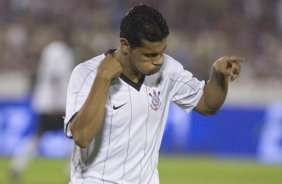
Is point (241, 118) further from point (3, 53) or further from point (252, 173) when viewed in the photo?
point (3, 53)

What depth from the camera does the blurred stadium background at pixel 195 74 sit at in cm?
1466

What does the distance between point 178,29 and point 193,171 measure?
6.04 meters

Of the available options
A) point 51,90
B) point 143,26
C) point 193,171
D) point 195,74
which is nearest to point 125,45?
point 143,26

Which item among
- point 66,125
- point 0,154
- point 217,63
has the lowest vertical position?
point 0,154

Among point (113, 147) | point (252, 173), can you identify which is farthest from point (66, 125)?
point (252, 173)

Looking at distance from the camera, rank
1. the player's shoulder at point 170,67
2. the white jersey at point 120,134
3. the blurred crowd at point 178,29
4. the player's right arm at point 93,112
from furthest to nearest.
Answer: the blurred crowd at point 178,29, the player's shoulder at point 170,67, the white jersey at point 120,134, the player's right arm at point 93,112

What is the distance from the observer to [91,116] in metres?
4.82

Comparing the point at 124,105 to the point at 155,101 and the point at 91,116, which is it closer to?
the point at 155,101

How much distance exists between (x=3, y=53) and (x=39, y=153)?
3.26 metres

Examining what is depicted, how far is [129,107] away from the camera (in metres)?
5.15

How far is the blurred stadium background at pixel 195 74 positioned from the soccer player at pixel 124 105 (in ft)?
23.6

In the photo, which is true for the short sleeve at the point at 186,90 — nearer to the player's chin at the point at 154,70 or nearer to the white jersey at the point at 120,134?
the white jersey at the point at 120,134

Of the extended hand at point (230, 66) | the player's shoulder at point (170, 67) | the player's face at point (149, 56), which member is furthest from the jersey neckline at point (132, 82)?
the extended hand at point (230, 66)

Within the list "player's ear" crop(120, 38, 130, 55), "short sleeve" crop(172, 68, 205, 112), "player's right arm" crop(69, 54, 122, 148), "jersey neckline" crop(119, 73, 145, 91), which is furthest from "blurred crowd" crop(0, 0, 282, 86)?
"player's right arm" crop(69, 54, 122, 148)
